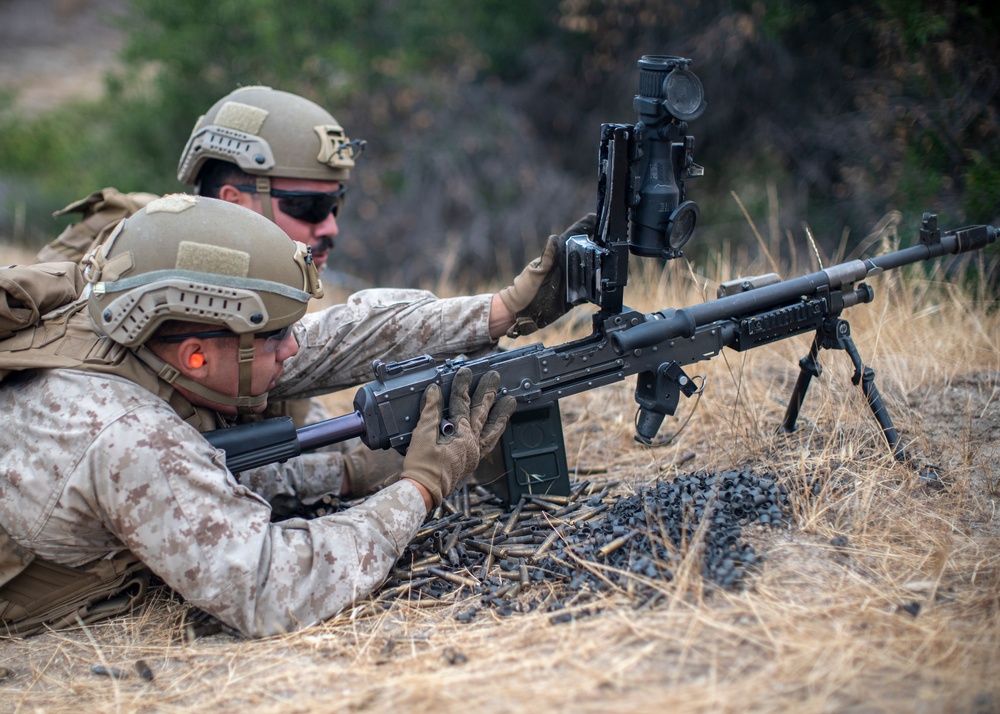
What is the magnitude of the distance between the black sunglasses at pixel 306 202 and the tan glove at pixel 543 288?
164cm

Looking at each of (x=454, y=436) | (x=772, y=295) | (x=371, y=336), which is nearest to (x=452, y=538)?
(x=454, y=436)

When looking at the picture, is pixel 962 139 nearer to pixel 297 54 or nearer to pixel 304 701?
pixel 304 701

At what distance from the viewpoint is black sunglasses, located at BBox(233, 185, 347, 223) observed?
17.7 ft

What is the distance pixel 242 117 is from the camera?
5367 mm

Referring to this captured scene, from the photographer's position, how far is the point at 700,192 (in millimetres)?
12055

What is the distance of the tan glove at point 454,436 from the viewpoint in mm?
3797

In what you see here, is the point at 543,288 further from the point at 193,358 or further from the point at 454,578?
the point at 193,358

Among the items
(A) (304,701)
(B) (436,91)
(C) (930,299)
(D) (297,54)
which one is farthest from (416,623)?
(D) (297,54)

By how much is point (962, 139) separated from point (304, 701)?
23.2 feet

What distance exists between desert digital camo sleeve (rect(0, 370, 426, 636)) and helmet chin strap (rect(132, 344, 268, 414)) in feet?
0.40

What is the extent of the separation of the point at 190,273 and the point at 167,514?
2.91ft

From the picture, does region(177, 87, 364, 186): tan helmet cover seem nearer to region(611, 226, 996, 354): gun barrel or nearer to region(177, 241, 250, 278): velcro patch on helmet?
region(177, 241, 250, 278): velcro patch on helmet

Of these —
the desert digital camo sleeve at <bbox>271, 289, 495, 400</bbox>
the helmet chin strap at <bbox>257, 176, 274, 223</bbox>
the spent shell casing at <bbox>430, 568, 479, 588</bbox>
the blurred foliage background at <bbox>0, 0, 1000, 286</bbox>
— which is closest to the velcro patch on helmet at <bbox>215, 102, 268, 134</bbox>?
the helmet chin strap at <bbox>257, 176, 274, 223</bbox>

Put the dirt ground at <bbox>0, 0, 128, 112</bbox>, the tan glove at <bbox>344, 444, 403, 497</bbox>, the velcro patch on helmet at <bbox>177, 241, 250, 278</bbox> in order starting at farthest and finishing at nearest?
the dirt ground at <bbox>0, 0, 128, 112</bbox>
the tan glove at <bbox>344, 444, 403, 497</bbox>
the velcro patch on helmet at <bbox>177, 241, 250, 278</bbox>
